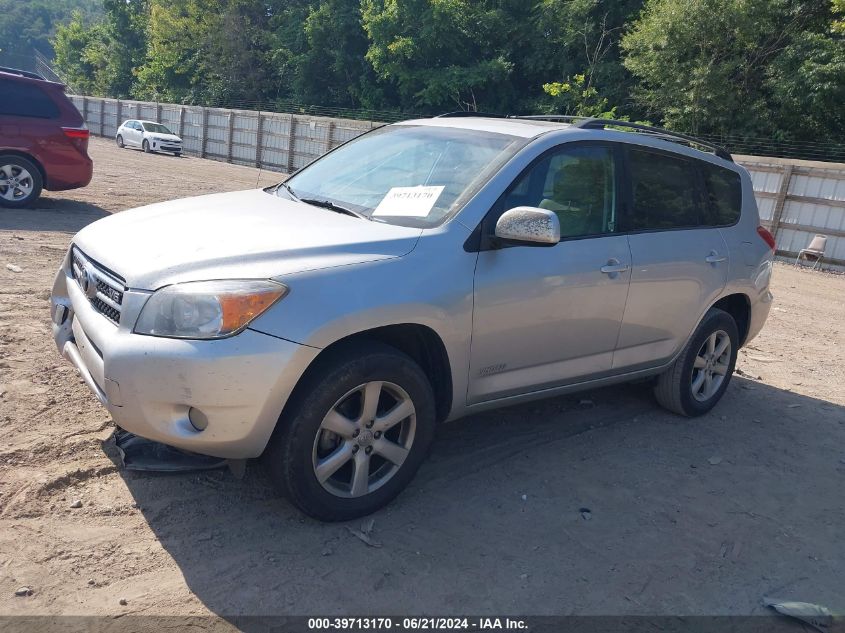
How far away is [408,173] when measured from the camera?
13.5 ft

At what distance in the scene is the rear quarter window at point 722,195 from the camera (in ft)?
16.8

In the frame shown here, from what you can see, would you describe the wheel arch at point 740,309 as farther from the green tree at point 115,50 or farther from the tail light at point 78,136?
the green tree at point 115,50

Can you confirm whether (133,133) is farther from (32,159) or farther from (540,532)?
(540,532)

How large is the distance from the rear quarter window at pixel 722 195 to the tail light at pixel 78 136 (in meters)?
8.39

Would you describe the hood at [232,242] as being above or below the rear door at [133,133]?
above

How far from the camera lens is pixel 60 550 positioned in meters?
3.00

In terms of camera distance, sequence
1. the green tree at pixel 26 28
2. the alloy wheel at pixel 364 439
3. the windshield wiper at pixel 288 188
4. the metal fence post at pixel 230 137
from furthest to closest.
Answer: the green tree at pixel 26 28
the metal fence post at pixel 230 137
the windshield wiper at pixel 288 188
the alloy wheel at pixel 364 439

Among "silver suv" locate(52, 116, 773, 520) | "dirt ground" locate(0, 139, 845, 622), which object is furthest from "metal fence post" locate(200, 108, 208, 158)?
"silver suv" locate(52, 116, 773, 520)

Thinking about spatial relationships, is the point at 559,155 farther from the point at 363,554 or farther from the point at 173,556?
the point at 173,556

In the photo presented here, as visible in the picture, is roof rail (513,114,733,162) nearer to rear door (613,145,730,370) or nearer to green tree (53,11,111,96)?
rear door (613,145,730,370)

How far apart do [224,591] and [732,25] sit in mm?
27568

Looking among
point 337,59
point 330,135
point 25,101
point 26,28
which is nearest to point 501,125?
point 25,101

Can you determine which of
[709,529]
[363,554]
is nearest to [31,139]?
[363,554]

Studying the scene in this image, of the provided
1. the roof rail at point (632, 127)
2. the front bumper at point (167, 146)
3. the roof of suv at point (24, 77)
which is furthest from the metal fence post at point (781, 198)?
the front bumper at point (167, 146)
